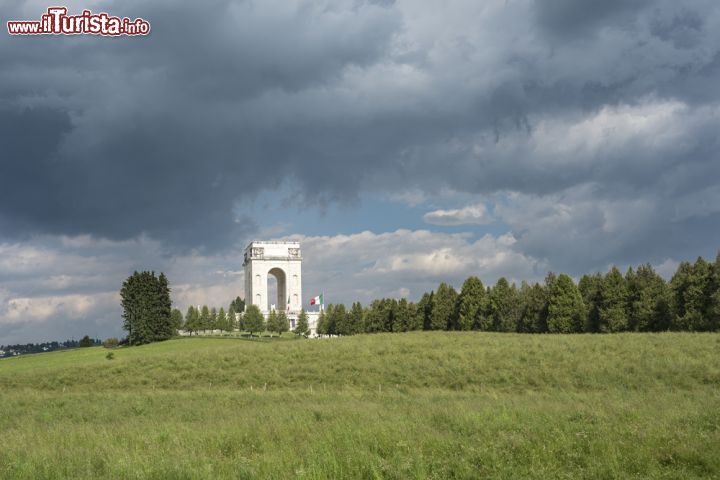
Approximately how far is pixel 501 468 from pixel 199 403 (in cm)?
1921

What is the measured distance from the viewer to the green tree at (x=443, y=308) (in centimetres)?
7812

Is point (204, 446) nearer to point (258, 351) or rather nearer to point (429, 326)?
point (258, 351)

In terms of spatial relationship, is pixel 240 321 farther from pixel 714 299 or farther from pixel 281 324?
pixel 714 299

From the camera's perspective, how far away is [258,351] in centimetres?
4509

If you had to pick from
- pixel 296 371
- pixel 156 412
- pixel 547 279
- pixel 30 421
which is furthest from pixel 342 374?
pixel 547 279

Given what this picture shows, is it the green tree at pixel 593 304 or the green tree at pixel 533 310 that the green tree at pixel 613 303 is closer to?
the green tree at pixel 593 304

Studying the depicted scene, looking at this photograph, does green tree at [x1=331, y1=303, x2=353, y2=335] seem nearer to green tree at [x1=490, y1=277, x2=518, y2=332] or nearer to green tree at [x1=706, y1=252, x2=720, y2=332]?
green tree at [x1=490, y1=277, x2=518, y2=332]

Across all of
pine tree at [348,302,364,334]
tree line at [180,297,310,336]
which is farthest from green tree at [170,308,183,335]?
pine tree at [348,302,364,334]

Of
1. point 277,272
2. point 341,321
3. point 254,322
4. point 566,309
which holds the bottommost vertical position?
point 341,321

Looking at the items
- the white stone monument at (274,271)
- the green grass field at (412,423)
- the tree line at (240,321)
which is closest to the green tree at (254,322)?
the tree line at (240,321)

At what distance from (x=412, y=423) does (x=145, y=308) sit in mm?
76204

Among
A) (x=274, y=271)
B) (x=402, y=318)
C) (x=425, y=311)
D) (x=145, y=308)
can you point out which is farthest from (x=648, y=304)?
(x=274, y=271)

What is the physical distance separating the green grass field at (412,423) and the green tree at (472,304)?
3398 centimetres

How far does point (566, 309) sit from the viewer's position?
60.6m
